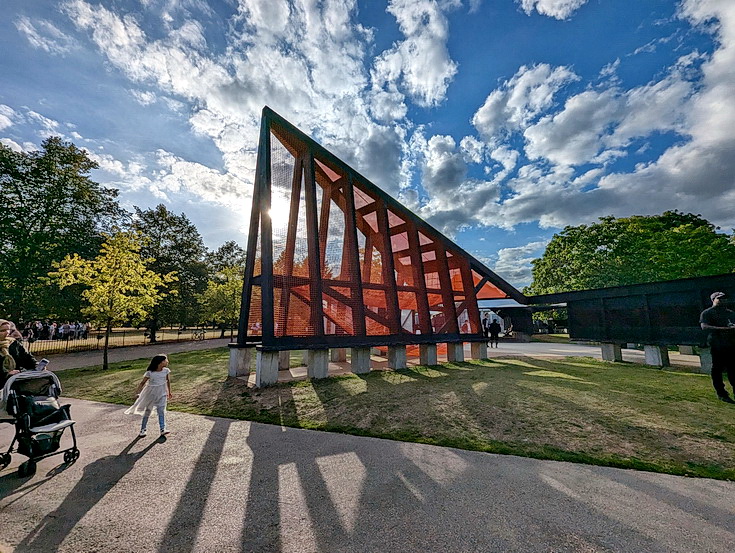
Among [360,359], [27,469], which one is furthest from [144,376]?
[360,359]

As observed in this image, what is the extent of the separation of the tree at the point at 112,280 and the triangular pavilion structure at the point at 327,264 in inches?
262

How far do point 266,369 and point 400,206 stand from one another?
8836 mm

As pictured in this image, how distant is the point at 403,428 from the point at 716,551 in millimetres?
4096

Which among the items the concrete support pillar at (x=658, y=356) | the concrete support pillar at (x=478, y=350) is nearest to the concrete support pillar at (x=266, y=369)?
the concrete support pillar at (x=478, y=350)

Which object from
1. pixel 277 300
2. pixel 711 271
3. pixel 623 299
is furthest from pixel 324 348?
pixel 711 271

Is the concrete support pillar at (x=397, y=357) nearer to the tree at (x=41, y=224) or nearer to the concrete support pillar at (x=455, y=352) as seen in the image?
the concrete support pillar at (x=455, y=352)

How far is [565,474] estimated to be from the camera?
411 cm

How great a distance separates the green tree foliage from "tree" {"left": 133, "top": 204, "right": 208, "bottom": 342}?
124ft

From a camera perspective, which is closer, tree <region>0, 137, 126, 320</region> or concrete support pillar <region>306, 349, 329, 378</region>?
concrete support pillar <region>306, 349, 329, 378</region>

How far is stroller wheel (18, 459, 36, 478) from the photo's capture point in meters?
4.16

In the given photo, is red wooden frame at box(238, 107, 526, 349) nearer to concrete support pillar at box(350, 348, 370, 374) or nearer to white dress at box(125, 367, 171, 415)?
concrete support pillar at box(350, 348, 370, 374)

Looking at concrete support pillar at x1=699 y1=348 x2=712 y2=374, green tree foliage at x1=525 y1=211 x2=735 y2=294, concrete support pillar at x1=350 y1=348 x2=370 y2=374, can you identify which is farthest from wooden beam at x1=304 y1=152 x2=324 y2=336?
green tree foliage at x1=525 y1=211 x2=735 y2=294

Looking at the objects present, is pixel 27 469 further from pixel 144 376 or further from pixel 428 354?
pixel 428 354

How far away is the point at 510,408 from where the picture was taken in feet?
22.7
